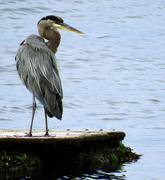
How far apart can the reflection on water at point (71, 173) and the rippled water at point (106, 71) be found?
0.16 meters

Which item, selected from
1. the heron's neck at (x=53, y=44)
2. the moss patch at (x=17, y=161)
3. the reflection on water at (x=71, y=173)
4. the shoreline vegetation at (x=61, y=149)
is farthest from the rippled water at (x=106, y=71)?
the heron's neck at (x=53, y=44)

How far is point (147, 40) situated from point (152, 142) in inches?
694

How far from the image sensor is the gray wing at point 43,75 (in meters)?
8.00

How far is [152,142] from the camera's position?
1104cm

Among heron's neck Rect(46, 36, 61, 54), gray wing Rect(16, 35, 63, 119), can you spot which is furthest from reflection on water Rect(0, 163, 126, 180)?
heron's neck Rect(46, 36, 61, 54)

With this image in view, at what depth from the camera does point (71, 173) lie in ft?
26.0

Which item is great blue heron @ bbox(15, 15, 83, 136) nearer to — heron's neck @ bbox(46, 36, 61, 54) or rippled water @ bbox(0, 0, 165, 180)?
heron's neck @ bbox(46, 36, 61, 54)

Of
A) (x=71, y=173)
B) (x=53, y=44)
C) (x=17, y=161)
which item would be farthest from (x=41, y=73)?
(x=71, y=173)

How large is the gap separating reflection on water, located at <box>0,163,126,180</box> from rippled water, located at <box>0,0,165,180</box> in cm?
16

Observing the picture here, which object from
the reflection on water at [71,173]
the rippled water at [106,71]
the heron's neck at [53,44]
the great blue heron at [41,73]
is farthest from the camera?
the rippled water at [106,71]

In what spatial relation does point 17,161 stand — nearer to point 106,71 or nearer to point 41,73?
point 41,73

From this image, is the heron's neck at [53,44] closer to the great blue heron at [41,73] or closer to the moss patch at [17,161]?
the great blue heron at [41,73]

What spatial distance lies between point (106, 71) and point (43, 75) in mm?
14173

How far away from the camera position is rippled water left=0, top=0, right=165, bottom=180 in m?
13.0
